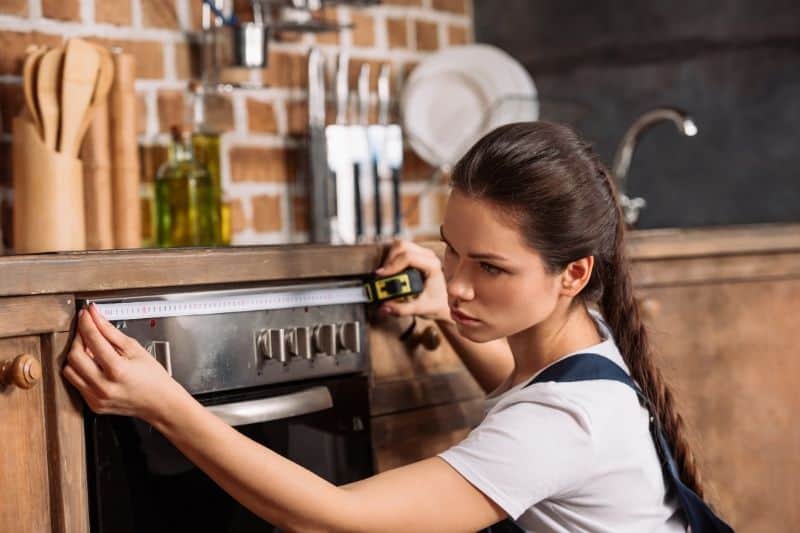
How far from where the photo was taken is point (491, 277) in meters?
1.42

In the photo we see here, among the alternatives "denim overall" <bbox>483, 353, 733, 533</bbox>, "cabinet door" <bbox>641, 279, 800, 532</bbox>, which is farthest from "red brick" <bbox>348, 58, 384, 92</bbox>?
"denim overall" <bbox>483, 353, 733, 533</bbox>

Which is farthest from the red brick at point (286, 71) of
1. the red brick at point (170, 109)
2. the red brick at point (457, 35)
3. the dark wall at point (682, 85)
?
the dark wall at point (682, 85)

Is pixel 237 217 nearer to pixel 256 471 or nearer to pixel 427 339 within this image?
pixel 427 339

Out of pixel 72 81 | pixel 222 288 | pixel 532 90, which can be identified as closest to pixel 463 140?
pixel 532 90

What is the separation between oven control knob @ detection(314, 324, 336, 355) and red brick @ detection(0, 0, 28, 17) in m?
0.81

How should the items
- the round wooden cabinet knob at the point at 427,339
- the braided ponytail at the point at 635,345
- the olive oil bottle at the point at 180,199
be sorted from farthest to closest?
the olive oil bottle at the point at 180,199, the round wooden cabinet knob at the point at 427,339, the braided ponytail at the point at 635,345

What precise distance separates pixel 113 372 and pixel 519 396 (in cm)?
46

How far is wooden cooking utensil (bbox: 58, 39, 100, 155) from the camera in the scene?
5.80ft

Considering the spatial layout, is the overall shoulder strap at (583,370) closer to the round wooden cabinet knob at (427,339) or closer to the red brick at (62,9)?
the round wooden cabinet knob at (427,339)

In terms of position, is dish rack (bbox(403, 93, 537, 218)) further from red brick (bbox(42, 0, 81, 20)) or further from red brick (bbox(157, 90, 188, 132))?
red brick (bbox(42, 0, 81, 20))

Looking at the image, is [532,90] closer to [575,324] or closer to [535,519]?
[575,324]

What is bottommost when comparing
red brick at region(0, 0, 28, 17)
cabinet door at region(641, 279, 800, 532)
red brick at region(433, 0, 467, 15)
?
cabinet door at region(641, 279, 800, 532)

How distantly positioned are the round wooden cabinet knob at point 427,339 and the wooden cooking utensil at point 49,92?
24.0 inches

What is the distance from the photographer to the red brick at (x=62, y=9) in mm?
2010
